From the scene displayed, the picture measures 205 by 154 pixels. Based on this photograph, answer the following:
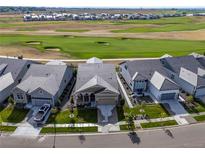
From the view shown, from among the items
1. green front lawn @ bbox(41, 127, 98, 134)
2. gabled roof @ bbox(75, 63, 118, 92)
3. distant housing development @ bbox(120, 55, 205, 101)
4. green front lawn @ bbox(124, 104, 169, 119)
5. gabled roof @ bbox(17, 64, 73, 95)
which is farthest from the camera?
distant housing development @ bbox(120, 55, 205, 101)

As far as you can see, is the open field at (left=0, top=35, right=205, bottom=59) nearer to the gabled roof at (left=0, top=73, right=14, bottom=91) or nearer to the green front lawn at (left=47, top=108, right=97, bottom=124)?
the gabled roof at (left=0, top=73, right=14, bottom=91)

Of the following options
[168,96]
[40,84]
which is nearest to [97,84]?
[40,84]

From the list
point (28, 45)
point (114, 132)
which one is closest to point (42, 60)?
point (28, 45)

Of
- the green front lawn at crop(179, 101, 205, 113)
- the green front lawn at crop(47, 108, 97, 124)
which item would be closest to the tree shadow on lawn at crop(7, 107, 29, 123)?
the green front lawn at crop(47, 108, 97, 124)

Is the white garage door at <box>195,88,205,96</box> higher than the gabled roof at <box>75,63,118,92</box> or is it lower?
lower

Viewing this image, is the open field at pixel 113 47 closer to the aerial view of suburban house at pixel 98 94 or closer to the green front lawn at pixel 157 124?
the aerial view of suburban house at pixel 98 94

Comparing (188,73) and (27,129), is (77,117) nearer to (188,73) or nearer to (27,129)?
(27,129)
